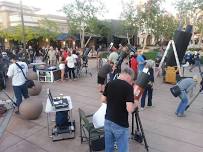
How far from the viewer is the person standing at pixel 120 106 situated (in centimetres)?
414

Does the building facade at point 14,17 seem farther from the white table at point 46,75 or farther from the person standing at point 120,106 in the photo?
the person standing at point 120,106

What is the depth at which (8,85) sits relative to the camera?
539 inches

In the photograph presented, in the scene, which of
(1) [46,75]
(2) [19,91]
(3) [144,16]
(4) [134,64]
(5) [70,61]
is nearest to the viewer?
(2) [19,91]

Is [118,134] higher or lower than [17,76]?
lower

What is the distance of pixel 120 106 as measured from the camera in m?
4.22

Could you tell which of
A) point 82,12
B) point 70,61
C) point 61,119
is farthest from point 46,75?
point 82,12

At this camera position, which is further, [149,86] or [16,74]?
[149,86]

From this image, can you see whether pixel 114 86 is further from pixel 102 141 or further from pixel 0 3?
pixel 0 3

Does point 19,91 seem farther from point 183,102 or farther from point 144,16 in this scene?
point 144,16

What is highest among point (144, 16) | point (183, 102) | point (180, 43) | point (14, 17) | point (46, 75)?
point (14, 17)

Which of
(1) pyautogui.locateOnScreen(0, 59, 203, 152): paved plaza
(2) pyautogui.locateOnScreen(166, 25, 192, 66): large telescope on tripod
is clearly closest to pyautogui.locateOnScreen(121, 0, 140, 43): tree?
(2) pyautogui.locateOnScreen(166, 25, 192, 66): large telescope on tripod

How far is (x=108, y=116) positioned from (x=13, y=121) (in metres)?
4.61

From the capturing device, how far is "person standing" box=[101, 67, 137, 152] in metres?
4.14

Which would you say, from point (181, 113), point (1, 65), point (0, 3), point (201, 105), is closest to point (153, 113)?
point (181, 113)
